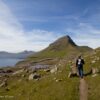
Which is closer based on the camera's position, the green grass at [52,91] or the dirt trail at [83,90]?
the dirt trail at [83,90]

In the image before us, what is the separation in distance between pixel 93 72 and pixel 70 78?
3.80 meters

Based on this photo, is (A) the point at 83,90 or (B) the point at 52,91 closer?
(A) the point at 83,90

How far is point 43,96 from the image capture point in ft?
122

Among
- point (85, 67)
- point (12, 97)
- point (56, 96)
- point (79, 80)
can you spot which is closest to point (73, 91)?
point (56, 96)

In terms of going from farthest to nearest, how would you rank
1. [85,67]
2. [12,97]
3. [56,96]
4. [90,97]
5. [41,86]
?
[85,67]
[41,86]
[12,97]
[56,96]
[90,97]

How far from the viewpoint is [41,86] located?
1730 inches

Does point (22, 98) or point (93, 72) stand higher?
point (93, 72)

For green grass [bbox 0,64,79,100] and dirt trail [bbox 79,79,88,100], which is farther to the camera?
green grass [bbox 0,64,79,100]

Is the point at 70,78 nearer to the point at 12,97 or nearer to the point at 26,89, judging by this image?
the point at 26,89

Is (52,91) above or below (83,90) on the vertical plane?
below

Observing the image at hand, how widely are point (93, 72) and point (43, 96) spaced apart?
11.8m

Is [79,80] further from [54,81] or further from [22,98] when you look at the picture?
[22,98]

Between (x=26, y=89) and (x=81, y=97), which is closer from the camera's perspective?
(x=81, y=97)

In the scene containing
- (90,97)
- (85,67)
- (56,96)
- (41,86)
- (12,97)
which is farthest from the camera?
(85,67)
